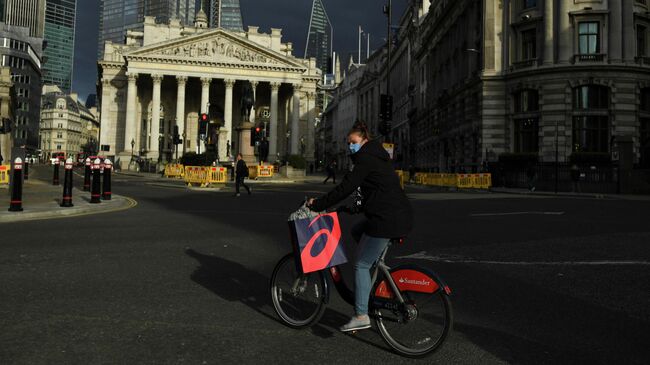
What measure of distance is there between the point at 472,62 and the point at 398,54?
51817mm

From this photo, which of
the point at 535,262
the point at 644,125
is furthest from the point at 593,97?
the point at 535,262

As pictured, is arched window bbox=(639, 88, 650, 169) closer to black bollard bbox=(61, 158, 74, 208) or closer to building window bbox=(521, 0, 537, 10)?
building window bbox=(521, 0, 537, 10)

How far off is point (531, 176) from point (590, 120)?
746cm

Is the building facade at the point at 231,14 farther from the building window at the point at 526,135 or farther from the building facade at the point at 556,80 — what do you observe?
the building window at the point at 526,135

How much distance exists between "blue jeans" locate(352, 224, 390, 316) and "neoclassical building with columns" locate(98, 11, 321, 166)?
55.7 metres

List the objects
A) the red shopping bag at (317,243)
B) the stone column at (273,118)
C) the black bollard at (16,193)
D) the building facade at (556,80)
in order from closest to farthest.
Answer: the red shopping bag at (317,243) < the black bollard at (16,193) < the building facade at (556,80) < the stone column at (273,118)

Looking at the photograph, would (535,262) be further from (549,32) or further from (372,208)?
(549,32)

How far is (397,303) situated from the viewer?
3.77 meters

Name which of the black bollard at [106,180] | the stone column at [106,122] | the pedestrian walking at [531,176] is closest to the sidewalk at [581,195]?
the pedestrian walking at [531,176]

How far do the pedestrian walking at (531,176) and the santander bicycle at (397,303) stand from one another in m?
27.9

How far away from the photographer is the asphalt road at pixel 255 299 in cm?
369

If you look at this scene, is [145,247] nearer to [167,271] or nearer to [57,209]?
[167,271]

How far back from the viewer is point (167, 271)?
6340mm

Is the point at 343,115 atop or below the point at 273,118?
atop
